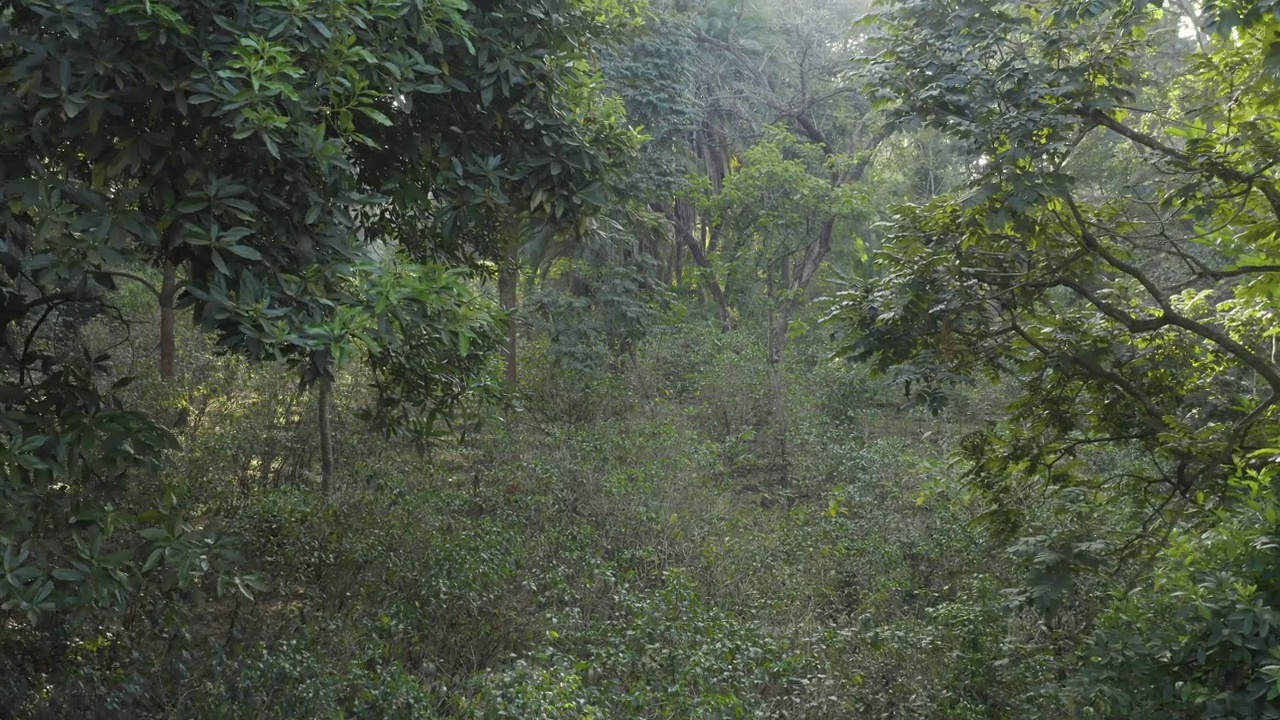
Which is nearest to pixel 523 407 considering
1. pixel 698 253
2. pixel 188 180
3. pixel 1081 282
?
pixel 1081 282

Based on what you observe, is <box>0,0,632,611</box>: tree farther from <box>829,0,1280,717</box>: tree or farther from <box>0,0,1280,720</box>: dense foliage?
<box>829,0,1280,717</box>: tree

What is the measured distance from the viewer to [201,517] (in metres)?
7.97

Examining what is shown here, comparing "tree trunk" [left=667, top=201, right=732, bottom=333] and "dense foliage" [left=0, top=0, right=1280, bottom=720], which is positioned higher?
"tree trunk" [left=667, top=201, right=732, bottom=333]

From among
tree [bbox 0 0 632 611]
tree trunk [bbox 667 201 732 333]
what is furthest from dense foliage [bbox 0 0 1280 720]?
tree trunk [bbox 667 201 732 333]

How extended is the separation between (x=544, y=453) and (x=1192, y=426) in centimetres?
622

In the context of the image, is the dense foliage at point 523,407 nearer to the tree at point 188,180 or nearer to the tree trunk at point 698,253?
the tree at point 188,180

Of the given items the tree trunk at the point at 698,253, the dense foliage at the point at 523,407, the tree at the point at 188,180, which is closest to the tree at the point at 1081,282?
the dense foliage at the point at 523,407

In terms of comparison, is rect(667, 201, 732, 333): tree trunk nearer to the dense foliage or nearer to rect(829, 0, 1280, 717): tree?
the dense foliage

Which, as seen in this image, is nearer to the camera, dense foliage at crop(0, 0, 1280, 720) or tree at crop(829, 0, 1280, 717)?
dense foliage at crop(0, 0, 1280, 720)

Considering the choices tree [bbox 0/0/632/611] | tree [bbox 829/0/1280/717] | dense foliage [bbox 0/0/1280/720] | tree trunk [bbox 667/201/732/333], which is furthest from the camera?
tree trunk [bbox 667/201/732/333]

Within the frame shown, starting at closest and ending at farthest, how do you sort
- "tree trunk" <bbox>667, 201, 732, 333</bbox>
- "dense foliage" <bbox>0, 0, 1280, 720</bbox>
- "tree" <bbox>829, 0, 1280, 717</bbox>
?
"dense foliage" <bbox>0, 0, 1280, 720</bbox>, "tree" <bbox>829, 0, 1280, 717</bbox>, "tree trunk" <bbox>667, 201, 732, 333</bbox>

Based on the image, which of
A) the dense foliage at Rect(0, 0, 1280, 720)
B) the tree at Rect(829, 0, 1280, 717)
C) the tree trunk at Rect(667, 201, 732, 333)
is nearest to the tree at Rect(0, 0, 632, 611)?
the dense foliage at Rect(0, 0, 1280, 720)

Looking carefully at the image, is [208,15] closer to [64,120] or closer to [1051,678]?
[64,120]

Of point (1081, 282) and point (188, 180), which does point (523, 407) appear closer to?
point (1081, 282)
